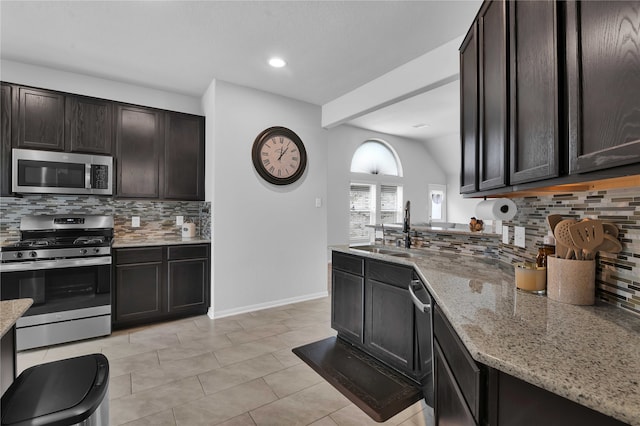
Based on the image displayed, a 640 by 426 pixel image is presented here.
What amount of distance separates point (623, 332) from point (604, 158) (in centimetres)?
55

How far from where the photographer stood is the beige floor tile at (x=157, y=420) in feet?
5.85

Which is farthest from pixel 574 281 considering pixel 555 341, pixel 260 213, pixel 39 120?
pixel 39 120

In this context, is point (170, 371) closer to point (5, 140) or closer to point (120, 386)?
point (120, 386)

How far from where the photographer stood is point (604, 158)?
80 centimetres

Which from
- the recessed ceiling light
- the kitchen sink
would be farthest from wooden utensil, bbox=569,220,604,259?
the recessed ceiling light

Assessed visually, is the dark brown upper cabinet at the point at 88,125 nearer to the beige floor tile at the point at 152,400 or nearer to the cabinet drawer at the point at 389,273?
the beige floor tile at the point at 152,400

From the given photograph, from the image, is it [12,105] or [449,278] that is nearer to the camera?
[449,278]

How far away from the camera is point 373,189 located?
21.5 feet

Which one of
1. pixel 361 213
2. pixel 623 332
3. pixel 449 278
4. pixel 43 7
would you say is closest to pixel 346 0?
pixel 449 278

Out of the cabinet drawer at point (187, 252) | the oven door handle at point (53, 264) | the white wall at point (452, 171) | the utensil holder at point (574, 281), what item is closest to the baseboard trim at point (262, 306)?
the cabinet drawer at point (187, 252)

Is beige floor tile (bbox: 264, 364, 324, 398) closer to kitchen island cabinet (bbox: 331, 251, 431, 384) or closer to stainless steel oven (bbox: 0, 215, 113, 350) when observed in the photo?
kitchen island cabinet (bbox: 331, 251, 431, 384)

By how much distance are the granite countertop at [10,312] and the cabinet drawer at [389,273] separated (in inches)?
78.6

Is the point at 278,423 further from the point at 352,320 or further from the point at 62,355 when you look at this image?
the point at 62,355

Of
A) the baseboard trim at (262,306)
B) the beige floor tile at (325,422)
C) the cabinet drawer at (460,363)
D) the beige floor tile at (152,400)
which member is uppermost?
the cabinet drawer at (460,363)
